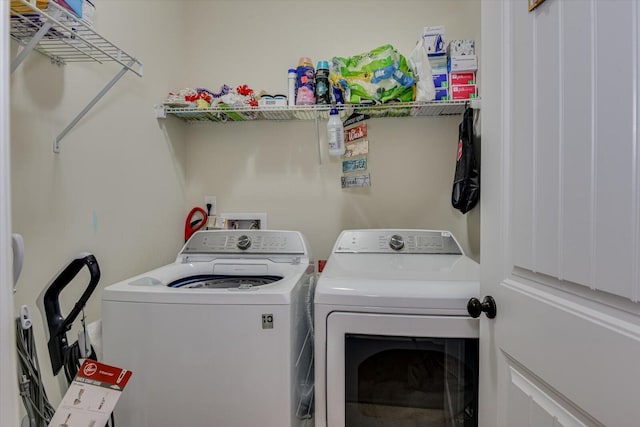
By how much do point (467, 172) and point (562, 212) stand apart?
1.03 meters

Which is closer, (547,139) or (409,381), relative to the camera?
(547,139)

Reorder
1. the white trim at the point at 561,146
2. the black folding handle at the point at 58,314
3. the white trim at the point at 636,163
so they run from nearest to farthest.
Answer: the white trim at the point at 636,163 → the white trim at the point at 561,146 → the black folding handle at the point at 58,314

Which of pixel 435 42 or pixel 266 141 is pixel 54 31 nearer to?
pixel 266 141

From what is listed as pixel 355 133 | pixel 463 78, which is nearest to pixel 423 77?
pixel 463 78

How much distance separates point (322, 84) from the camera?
5.69ft

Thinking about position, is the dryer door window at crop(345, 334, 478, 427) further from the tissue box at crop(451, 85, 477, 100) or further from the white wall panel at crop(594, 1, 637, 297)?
the tissue box at crop(451, 85, 477, 100)

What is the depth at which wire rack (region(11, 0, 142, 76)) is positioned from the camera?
842 mm

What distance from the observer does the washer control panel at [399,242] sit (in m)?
1.59

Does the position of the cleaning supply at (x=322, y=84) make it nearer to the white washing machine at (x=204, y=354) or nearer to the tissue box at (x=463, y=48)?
the tissue box at (x=463, y=48)

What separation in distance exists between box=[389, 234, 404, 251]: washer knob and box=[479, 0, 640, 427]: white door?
0.68m

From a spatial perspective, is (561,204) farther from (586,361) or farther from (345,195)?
(345,195)

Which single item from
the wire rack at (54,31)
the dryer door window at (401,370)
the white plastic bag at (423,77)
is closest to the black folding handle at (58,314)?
the wire rack at (54,31)

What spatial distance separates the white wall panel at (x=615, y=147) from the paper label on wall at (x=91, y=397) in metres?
1.16

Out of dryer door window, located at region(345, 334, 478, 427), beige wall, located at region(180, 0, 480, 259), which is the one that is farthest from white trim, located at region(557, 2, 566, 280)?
beige wall, located at region(180, 0, 480, 259)
